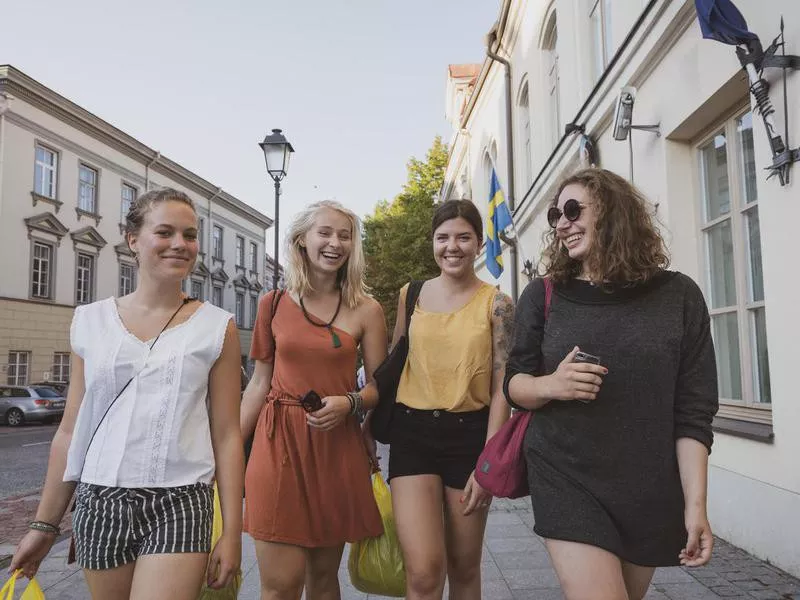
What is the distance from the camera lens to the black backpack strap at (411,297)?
3.20 m

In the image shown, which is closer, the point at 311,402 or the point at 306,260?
the point at 311,402

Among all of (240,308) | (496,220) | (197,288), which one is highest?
(197,288)

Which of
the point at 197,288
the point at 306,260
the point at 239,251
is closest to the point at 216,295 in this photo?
the point at 197,288

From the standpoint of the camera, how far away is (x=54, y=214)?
90.4ft

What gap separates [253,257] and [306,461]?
4851 cm

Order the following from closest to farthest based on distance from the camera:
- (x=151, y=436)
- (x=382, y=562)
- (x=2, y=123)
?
(x=151, y=436)
(x=382, y=562)
(x=2, y=123)

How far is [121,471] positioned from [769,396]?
16.7 ft

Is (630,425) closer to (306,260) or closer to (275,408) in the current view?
(275,408)

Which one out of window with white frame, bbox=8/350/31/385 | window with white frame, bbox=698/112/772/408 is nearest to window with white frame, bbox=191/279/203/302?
window with white frame, bbox=8/350/31/385

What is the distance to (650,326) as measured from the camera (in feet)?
6.80

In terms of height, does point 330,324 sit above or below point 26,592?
above

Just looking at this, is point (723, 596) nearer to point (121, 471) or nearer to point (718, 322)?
point (718, 322)

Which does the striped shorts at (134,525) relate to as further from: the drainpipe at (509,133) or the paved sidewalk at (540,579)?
the drainpipe at (509,133)

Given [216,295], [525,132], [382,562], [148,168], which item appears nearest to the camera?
[382,562]
